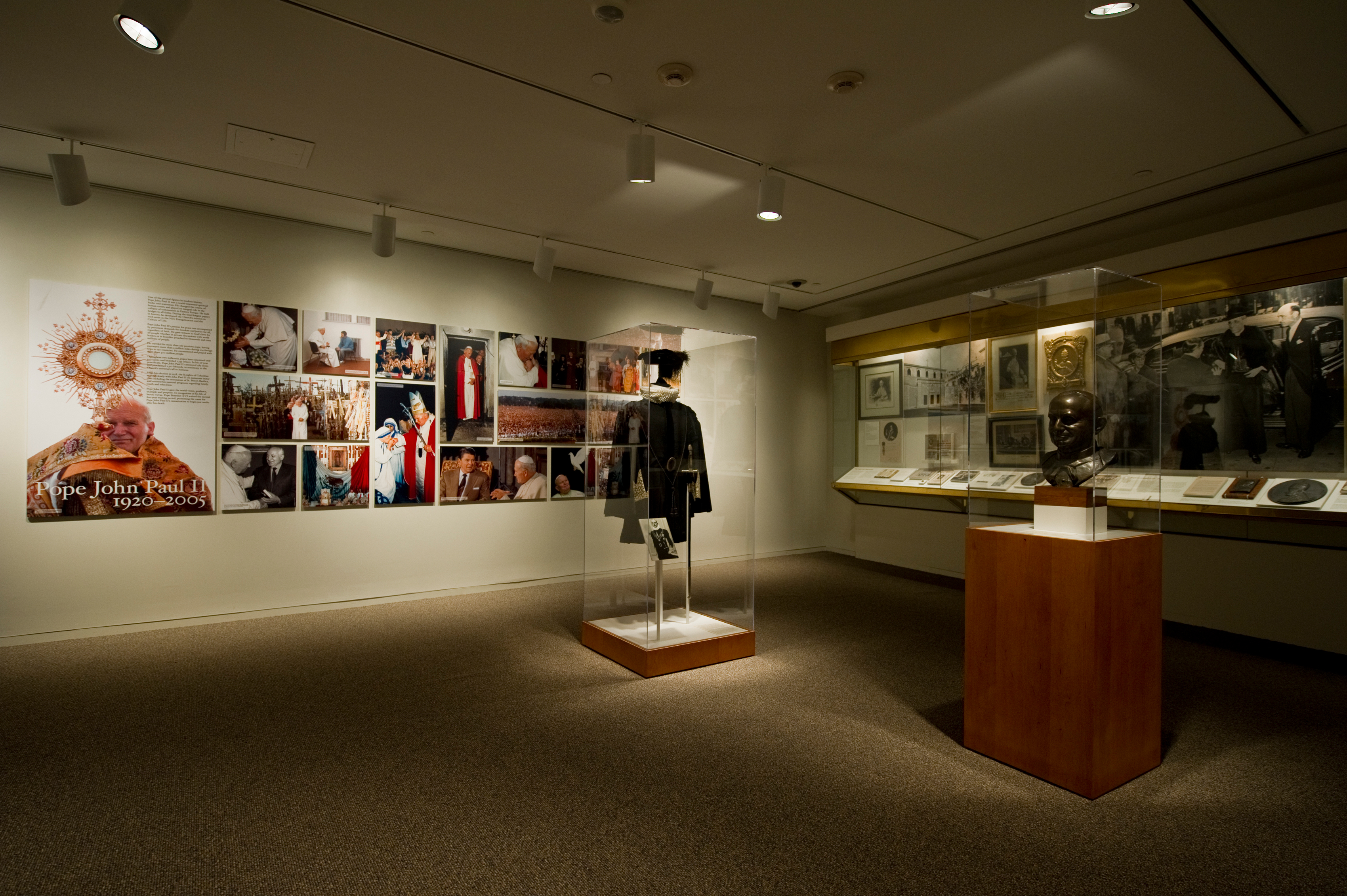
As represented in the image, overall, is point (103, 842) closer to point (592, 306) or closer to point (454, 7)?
point (454, 7)

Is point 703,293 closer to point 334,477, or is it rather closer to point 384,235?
point 384,235

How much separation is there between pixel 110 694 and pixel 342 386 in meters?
2.70

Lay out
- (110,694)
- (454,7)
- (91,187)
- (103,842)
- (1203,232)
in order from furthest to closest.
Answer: (1203,232), (91,187), (110,694), (454,7), (103,842)

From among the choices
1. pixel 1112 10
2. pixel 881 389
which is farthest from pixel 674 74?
pixel 881 389

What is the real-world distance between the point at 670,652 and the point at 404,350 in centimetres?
359

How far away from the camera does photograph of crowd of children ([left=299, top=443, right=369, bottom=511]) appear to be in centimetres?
543

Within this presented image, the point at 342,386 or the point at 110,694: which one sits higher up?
the point at 342,386

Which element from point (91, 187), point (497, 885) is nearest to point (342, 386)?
point (91, 187)

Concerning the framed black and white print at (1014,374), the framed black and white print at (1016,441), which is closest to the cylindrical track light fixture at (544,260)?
the framed black and white print at (1014,374)

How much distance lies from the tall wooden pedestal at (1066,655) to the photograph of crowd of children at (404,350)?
186 inches

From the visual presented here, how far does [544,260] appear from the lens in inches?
225

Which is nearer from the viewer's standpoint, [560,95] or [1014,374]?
[1014,374]

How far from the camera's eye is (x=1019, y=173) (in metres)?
4.36

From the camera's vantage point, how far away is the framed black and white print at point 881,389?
305 inches
